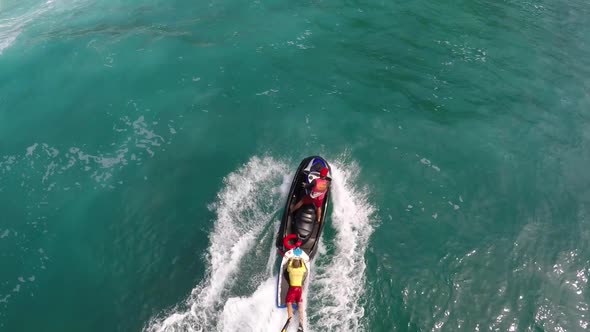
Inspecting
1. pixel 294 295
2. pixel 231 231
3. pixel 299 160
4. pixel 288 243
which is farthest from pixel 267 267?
pixel 299 160

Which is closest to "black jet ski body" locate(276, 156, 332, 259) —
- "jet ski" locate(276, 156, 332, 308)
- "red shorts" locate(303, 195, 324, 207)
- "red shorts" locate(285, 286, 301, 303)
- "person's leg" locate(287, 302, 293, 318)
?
"jet ski" locate(276, 156, 332, 308)

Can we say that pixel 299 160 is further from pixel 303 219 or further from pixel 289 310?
pixel 289 310

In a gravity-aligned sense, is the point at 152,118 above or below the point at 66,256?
above

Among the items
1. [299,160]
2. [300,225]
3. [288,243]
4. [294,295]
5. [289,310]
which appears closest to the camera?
[289,310]

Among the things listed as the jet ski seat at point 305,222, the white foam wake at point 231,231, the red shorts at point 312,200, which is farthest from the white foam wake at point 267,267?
the red shorts at point 312,200

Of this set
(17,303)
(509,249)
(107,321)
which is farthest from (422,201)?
(17,303)

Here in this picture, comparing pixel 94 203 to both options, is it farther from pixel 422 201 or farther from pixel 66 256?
pixel 422 201
